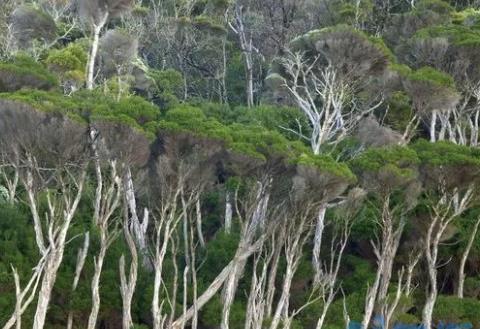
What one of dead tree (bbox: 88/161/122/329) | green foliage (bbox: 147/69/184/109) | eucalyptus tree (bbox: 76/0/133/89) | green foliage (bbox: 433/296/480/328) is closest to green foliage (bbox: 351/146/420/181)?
green foliage (bbox: 433/296/480/328)

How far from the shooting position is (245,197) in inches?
558

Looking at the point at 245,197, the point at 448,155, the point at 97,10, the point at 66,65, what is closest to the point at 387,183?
the point at 448,155

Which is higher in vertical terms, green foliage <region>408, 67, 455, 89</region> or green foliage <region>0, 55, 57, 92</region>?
green foliage <region>0, 55, 57, 92</region>

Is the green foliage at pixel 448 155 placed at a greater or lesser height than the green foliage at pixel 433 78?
lesser

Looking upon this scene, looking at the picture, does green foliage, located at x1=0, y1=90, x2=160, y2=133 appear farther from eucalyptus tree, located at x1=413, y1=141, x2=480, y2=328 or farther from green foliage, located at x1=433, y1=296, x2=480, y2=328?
green foliage, located at x1=433, y1=296, x2=480, y2=328

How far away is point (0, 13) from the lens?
22406mm

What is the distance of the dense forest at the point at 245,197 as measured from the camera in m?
12.4

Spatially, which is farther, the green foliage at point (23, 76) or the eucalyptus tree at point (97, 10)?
the eucalyptus tree at point (97, 10)

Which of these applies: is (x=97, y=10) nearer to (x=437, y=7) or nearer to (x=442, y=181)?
(x=442, y=181)

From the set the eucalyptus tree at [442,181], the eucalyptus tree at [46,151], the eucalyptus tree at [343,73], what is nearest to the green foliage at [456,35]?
the eucalyptus tree at [343,73]

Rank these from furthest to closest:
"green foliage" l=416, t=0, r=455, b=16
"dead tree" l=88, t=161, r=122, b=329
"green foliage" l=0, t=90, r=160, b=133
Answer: "green foliage" l=416, t=0, r=455, b=16 → "green foliage" l=0, t=90, r=160, b=133 → "dead tree" l=88, t=161, r=122, b=329

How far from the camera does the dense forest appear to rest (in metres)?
12.4

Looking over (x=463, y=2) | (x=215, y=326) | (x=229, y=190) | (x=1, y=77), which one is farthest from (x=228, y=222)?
(x=463, y=2)

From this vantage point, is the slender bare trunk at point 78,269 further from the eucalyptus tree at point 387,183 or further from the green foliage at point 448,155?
the green foliage at point 448,155
